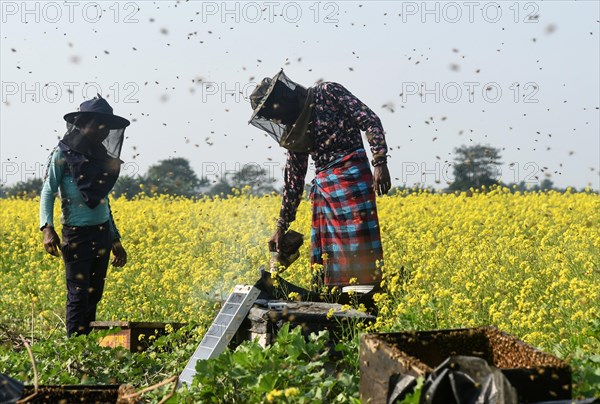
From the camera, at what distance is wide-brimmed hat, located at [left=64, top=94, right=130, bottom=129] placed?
20.6ft

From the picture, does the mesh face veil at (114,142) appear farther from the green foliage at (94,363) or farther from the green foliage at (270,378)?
the green foliage at (270,378)

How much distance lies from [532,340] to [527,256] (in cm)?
254

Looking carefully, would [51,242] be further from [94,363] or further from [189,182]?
[189,182]

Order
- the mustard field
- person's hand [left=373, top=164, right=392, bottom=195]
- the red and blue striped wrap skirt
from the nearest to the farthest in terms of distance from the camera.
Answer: the mustard field → person's hand [left=373, top=164, right=392, bottom=195] → the red and blue striped wrap skirt

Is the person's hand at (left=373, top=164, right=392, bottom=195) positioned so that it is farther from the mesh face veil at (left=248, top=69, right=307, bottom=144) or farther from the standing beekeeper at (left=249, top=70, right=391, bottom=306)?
the mesh face veil at (left=248, top=69, right=307, bottom=144)

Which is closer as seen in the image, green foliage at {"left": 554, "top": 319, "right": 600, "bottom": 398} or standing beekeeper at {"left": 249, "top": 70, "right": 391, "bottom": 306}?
green foliage at {"left": 554, "top": 319, "right": 600, "bottom": 398}

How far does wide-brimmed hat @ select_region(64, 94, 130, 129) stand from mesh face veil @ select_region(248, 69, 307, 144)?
1151mm

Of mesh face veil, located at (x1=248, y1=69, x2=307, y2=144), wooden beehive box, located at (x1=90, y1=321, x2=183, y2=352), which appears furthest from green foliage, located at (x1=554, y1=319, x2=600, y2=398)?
wooden beehive box, located at (x1=90, y1=321, x2=183, y2=352)

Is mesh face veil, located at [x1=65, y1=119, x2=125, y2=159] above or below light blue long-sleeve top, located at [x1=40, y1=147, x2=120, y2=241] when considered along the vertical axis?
above

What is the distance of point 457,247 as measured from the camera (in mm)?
6934

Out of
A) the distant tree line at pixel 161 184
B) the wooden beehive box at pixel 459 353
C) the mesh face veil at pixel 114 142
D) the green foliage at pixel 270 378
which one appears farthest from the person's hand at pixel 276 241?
the distant tree line at pixel 161 184

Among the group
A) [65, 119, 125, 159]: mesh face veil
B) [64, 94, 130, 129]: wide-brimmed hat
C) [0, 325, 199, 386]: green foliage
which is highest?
[64, 94, 130, 129]: wide-brimmed hat

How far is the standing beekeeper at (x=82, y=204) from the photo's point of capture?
6.21 m

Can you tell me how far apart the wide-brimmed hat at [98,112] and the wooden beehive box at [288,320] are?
2192mm
